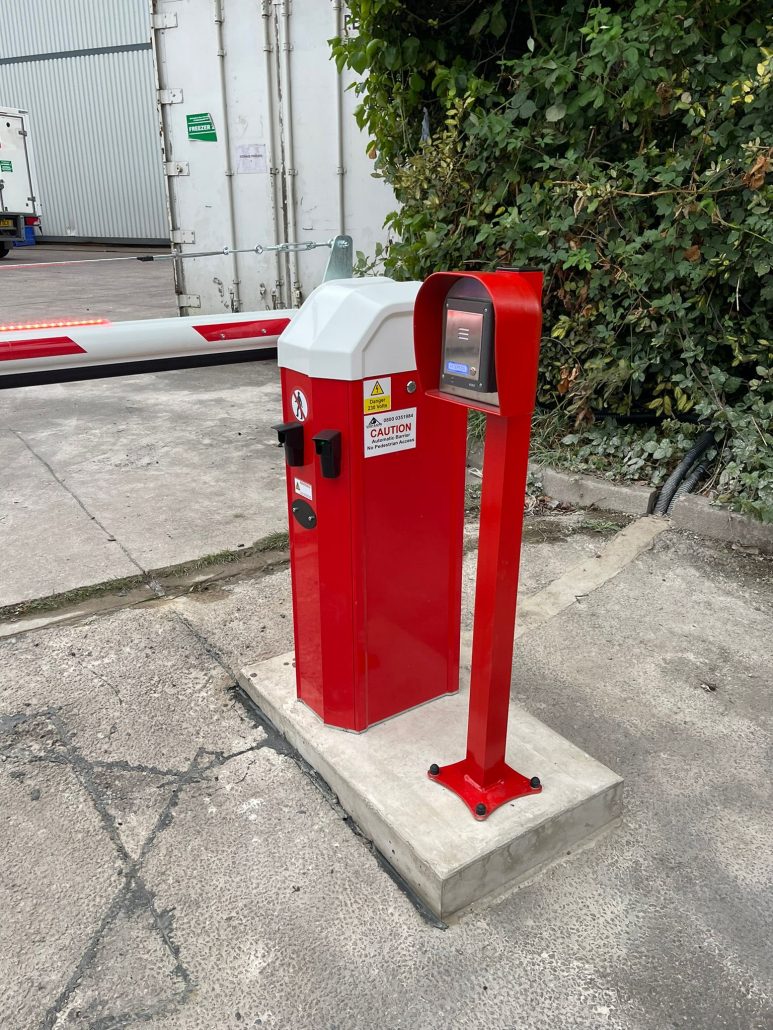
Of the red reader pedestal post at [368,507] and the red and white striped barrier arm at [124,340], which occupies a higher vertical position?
the red and white striped barrier arm at [124,340]

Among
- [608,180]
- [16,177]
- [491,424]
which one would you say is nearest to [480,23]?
[608,180]

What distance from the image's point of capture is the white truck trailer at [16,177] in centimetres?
1788

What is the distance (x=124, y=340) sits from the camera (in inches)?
92.9

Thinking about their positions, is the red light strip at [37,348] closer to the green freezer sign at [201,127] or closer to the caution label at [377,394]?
→ the caution label at [377,394]

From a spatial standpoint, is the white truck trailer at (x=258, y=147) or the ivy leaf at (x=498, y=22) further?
the white truck trailer at (x=258, y=147)

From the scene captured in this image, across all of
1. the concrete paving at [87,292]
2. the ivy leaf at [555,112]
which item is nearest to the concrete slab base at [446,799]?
the ivy leaf at [555,112]

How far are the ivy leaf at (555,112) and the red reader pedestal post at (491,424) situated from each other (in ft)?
9.43

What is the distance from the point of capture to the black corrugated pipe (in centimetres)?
415

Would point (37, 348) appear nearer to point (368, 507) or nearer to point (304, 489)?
point (304, 489)

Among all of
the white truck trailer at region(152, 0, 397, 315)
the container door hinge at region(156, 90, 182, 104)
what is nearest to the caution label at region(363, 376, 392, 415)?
the white truck trailer at region(152, 0, 397, 315)

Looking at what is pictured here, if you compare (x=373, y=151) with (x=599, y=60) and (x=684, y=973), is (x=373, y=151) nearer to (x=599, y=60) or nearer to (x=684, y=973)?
(x=599, y=60)

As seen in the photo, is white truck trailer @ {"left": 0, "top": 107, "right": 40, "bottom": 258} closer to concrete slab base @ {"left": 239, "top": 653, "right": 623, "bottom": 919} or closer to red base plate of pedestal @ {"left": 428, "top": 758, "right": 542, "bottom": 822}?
concrete slab base @ {"left": 239, "top": 653, "right": 623, "bottom": 919}

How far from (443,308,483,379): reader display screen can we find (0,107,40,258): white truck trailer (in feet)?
65.2

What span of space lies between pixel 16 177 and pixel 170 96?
13260mm
